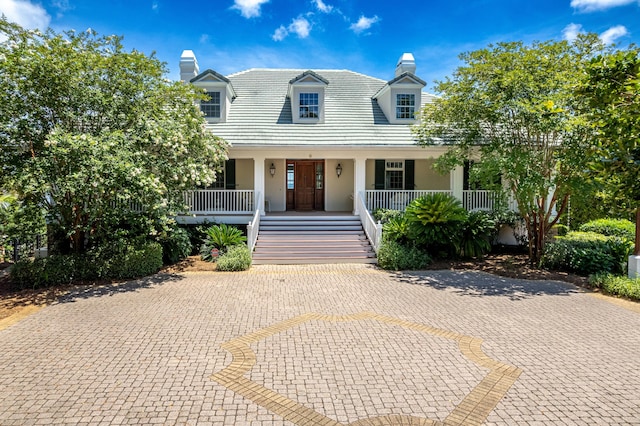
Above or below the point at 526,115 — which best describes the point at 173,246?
below

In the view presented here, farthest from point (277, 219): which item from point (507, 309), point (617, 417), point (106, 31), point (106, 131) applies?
point (617, 417)

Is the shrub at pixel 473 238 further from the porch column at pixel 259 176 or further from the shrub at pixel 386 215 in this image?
the porch column at pixel 259 176

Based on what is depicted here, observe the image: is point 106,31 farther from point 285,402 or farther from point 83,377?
point 285,402

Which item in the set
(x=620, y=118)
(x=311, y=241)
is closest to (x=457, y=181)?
(x=311, y=241)

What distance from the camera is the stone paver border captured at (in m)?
3.88

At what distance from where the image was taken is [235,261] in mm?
11258

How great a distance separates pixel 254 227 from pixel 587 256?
10.3m

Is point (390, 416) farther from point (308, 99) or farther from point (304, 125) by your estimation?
point (308, 99)

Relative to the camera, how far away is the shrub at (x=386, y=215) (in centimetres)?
1418

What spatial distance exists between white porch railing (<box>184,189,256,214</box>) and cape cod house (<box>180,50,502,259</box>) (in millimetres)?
40

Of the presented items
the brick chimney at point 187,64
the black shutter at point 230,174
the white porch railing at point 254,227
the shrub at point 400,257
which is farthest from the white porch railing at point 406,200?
the brick chimney at point 187,64

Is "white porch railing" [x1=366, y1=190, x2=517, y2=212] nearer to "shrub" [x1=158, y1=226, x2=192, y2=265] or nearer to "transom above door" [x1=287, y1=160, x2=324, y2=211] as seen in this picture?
"transom above door" [x1=287, y1=160, x2=324, y2=211]

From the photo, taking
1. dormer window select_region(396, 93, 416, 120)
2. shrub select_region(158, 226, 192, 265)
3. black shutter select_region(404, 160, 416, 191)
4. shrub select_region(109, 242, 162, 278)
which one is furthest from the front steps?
dormer window select_region(396, 93, 416, 120)

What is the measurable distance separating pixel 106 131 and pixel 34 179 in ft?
6.11
